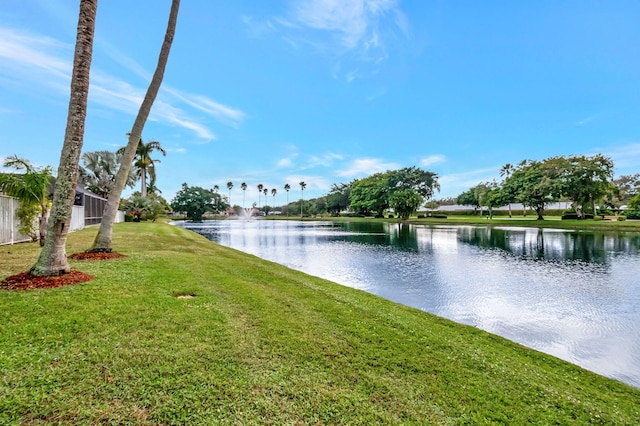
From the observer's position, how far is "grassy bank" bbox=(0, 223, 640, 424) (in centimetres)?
270

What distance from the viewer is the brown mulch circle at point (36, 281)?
5.39 metres

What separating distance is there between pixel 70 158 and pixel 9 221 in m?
8.69

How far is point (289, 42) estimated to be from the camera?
25.7 metres

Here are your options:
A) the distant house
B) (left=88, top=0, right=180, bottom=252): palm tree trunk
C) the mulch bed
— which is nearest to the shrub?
(left=88, top=0, right=180, bottom=252): palm tree trunk

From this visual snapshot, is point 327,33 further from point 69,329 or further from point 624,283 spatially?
point 69,329

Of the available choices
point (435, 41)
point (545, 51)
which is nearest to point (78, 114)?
point (435, 41)

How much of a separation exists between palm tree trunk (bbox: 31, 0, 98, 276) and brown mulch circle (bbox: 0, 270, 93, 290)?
165 mm

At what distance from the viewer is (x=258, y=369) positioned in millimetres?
3379

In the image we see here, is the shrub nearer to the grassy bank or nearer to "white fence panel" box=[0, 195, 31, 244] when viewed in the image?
the grassy bank

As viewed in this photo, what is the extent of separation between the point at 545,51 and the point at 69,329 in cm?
3682

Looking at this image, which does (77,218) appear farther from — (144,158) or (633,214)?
(633,214)

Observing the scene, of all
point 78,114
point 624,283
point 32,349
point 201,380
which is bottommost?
point 624,283

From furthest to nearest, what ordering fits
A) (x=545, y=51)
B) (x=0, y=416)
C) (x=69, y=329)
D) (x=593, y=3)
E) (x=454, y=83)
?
1. (x=454, y=83)
2. (x=545, y=51)
3. (x=593, y=3)
4. (x=69, y=329)
5. (x=0, y=416)

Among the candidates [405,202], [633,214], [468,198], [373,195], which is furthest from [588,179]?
[468,198]
